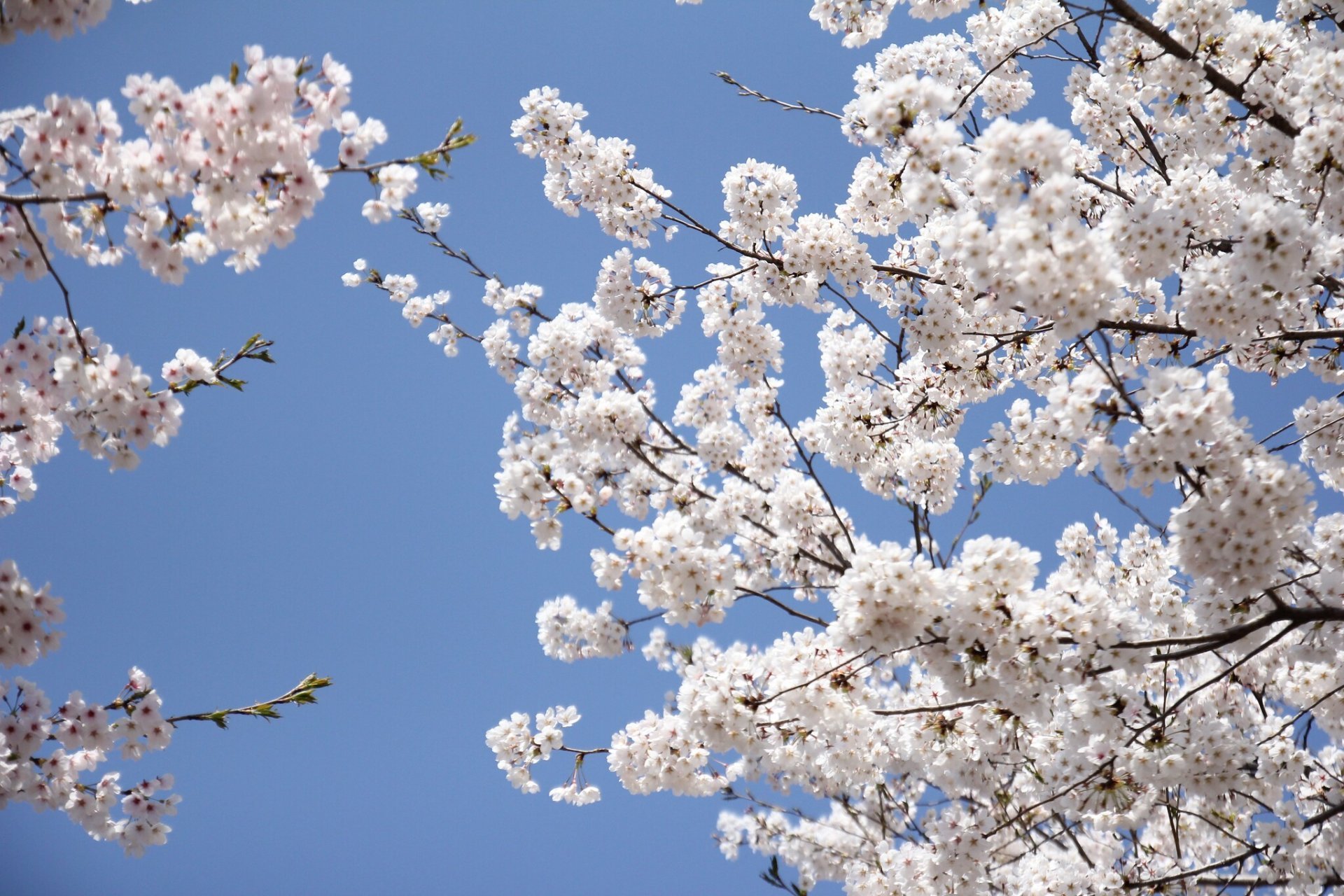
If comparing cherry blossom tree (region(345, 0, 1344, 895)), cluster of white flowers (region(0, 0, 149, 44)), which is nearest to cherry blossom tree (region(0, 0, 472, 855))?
cluster of white flowers (region(0, 0, 149, 44))

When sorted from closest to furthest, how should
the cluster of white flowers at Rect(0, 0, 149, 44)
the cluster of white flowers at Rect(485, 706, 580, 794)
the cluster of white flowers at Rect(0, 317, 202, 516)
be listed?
the cluster of white flowers at Rect(0, 0, 149, 44) → the cluster of white flowers at Rect(0, 317, 202, 516) → the cluster of white flowers at Rect(485, 706, 580, 794)

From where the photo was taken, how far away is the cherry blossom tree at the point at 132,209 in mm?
3242

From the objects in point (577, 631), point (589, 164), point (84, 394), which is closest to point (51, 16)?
point (84, 394)

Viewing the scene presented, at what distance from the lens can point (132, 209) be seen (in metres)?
3.41

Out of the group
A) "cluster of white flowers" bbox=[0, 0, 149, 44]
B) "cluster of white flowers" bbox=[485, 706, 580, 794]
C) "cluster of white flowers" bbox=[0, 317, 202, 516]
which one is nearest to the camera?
"cluster of white flowers" bbox=[0, 0, 149, 44]

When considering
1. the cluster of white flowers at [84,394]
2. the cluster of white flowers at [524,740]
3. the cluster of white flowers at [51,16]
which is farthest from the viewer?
the cluster of white flowers at [524,740]

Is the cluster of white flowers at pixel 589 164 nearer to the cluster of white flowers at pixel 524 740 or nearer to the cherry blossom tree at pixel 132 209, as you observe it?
the cherry blossom tree at pixel 132 209

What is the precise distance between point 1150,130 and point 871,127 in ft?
15.1

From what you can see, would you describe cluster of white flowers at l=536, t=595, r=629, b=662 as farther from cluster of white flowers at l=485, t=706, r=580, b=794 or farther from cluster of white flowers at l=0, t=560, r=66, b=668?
cluster of white flowers at l=0, t=560, r=66, b=668

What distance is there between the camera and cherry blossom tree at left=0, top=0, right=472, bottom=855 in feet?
10.6

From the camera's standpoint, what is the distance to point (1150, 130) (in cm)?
680

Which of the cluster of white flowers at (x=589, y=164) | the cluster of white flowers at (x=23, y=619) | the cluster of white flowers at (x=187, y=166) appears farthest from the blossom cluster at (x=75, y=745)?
the cluster of white flowers at (x=589, y=164)

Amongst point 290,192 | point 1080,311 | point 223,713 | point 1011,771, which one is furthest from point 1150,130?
point 223,713

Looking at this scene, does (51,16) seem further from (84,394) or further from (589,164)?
(589,164)
